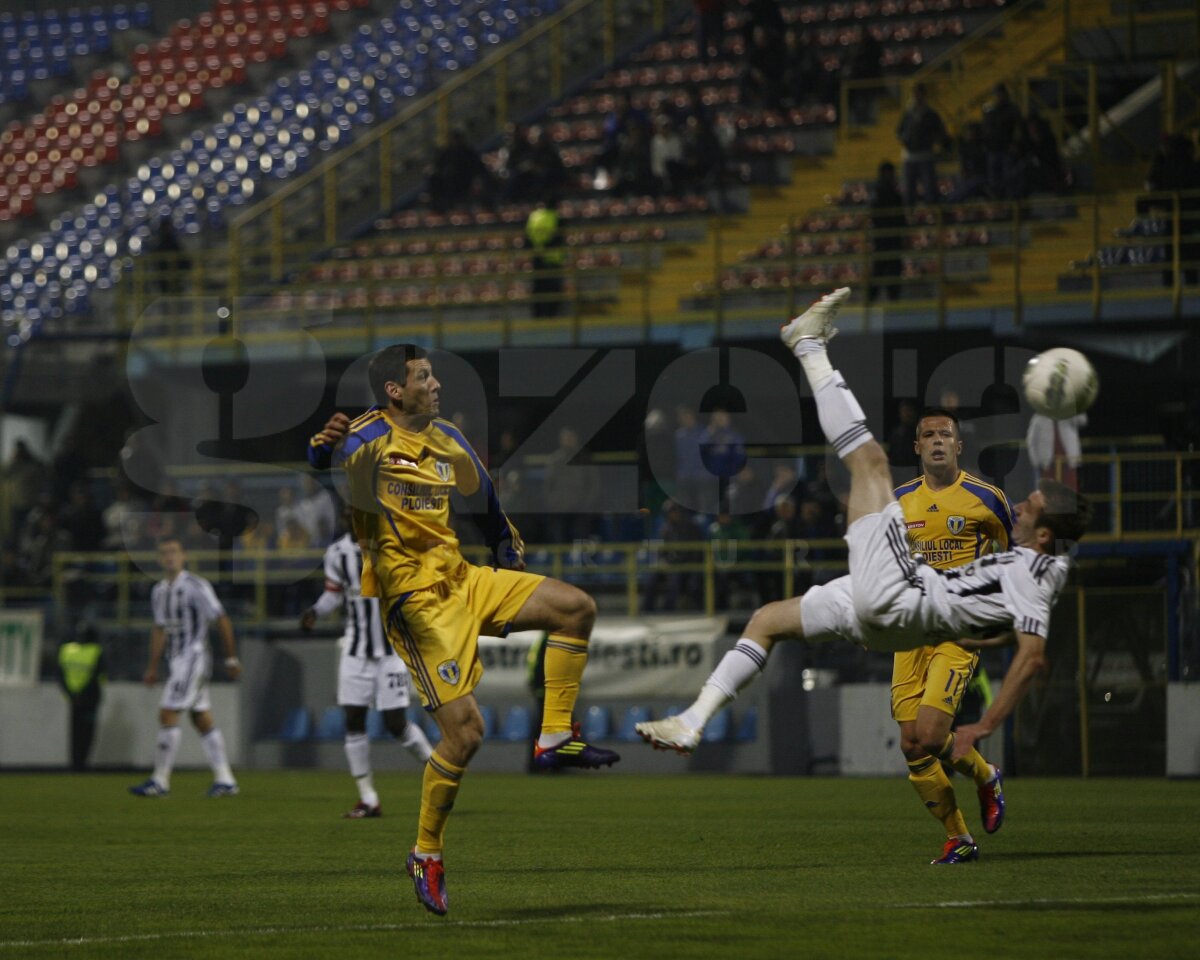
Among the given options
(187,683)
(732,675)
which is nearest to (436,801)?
(732,675)

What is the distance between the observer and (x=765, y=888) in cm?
965

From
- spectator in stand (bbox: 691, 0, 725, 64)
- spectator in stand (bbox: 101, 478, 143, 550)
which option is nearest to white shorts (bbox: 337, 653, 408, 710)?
spectator in stand (bbox: 101, 478, 143, 550)

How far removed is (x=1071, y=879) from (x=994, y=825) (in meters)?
1.93

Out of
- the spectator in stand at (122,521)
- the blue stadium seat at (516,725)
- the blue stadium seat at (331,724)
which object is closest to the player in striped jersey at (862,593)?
the blue stadium seat at (516,725)

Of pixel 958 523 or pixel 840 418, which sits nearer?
pixel 840 418

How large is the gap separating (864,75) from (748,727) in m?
12.1

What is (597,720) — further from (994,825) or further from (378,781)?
(994,825)

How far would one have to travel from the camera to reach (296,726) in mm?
23984

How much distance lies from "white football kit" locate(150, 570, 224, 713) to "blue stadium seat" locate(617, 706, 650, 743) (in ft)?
15.6

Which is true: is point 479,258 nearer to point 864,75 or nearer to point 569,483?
point 864,75

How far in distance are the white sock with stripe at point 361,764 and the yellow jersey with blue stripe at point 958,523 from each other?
606cm

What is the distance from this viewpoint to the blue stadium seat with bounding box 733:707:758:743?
21.8 meters

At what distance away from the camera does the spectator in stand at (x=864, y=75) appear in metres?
29.8

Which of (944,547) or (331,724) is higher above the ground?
(944,547)
